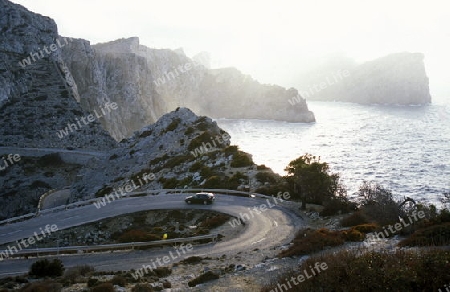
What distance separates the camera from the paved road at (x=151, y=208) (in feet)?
72.5

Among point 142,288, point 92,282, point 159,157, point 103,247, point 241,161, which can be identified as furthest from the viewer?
point 159,157

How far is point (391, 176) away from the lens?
67062mm

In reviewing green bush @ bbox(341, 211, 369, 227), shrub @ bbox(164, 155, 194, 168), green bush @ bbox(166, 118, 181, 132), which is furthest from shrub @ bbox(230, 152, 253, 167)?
green bush @ bbox(341, 211, 369, 227)

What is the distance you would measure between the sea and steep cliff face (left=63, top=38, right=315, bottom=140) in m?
28.7

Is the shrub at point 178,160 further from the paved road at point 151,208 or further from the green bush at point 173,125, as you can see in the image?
the paved road at point 151,208

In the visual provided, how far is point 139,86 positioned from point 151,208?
10580 centimetres

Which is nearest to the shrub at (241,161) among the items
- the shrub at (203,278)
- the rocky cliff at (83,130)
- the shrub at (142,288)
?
the rocky cliff at (83,130)

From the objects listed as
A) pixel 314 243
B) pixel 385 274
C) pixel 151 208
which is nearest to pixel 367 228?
pixel 314 243

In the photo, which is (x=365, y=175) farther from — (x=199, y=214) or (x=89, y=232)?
(x=89, y=232)

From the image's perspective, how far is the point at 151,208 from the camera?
111 feet

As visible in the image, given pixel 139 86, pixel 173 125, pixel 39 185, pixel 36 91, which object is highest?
pixel 139 86

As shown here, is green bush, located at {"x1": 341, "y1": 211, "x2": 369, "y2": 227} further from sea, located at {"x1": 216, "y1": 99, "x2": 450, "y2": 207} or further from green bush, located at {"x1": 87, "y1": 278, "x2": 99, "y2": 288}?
sea, located at {"x1": 216, "y1": 99, "x2": 450, "y2": 207}

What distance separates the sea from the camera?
207ft

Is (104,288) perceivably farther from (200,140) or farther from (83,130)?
(83,130)
